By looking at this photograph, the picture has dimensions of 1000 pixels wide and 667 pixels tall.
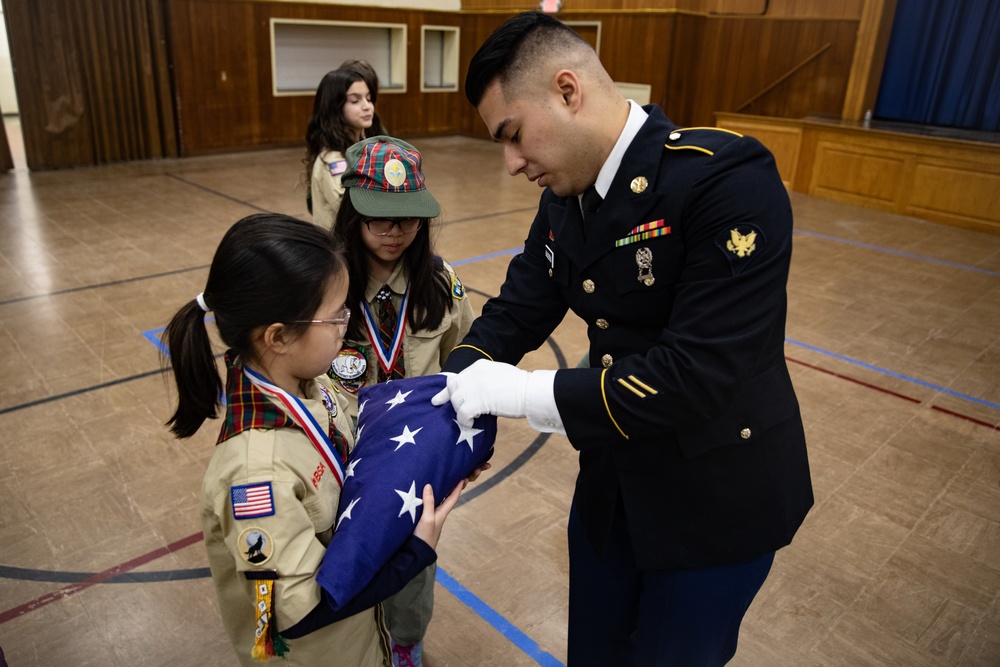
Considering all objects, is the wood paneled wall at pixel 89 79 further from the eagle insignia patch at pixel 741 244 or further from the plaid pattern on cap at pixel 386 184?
the eagle insignia patch at pixel 741 244

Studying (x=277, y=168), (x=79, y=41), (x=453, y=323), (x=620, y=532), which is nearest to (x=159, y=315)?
(x=453, y=323)

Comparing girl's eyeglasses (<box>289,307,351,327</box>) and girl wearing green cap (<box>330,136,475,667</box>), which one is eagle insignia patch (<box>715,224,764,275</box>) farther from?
girl wearing green cap (<box>330,136,475,667</box>)

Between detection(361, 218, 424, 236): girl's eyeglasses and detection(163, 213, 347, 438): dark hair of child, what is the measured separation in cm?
52

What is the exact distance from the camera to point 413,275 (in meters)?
2.00

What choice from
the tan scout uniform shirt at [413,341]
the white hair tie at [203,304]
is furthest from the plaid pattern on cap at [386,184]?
the white hair tie at [203,304]

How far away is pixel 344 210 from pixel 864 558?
235cm

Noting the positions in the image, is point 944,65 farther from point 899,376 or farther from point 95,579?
point 95,579

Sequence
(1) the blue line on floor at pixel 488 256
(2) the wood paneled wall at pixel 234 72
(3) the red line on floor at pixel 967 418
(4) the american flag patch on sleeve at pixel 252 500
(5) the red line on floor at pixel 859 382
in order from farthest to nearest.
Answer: (2) the wood paneled wall at pixel 234 72 → (1) the blue line on floor at pixel 488 256 → (5) the red line on floor at pixel 859 382 → (3) the red line on floor at pixel 967 418 → (4) the american flag patch on sleeve at pixel 252 500

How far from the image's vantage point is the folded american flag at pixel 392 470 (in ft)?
4.00

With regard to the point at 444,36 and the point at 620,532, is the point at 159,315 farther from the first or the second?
the point at 444,36

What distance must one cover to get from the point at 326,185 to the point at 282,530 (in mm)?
2428

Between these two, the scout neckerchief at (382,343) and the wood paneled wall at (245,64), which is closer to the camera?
the scout neckerchief at (382,343)

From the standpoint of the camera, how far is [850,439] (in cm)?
361

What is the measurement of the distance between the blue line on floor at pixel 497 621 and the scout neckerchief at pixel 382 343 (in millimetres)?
966
